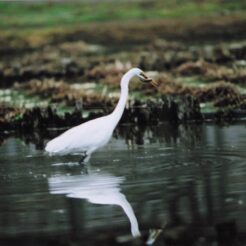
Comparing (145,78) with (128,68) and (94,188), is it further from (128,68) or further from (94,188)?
(128,68)

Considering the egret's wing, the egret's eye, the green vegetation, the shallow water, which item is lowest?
the shallow water

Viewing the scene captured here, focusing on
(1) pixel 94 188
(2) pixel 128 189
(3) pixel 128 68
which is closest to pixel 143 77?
(1) pixel 94 188

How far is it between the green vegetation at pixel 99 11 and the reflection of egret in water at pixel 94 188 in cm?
2307

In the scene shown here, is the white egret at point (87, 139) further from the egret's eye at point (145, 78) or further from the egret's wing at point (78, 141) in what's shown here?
the egret's eye at point (145, 78)

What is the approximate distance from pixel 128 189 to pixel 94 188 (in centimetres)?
51

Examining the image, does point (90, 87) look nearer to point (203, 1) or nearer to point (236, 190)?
point (203, 1)

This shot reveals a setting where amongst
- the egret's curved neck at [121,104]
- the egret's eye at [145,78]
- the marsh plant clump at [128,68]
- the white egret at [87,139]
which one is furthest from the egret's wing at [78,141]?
the marsh plant clump at [128,68]

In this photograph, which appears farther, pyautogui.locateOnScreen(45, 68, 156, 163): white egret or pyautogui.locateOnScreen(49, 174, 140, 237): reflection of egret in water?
pyautogui.locateOnScreen(45, 68, 156, 163): white egret

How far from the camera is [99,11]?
125ft

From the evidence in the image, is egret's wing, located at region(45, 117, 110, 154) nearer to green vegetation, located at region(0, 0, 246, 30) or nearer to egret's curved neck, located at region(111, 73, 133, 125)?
egret's curved neck, located at region(111, 73, 133, 125)

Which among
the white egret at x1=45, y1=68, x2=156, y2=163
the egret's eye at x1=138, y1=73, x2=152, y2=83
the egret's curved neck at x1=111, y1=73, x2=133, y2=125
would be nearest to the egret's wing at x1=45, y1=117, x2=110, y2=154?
the white egret at x1=45, y1=68, x2=156, y2=163

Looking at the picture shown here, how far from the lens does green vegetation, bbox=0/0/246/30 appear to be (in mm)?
36750

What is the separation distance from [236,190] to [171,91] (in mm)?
15205

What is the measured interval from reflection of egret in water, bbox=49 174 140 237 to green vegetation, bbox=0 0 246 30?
75.7 ft
